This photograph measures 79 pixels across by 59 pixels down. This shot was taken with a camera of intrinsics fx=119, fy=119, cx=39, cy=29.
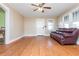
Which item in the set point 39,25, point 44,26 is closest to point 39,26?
point 39,25

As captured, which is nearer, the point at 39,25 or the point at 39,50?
the point at 39,50

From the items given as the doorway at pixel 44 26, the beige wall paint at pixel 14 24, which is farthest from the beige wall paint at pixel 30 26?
the beige wall paint at pixel 14 24

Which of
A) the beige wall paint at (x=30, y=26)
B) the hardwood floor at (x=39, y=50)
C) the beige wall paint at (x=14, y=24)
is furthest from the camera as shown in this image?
the beige wall paint at (x=30, y=26)

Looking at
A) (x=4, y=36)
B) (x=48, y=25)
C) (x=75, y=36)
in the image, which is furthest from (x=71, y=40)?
(x=48, y=25)

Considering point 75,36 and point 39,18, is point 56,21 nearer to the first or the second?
point 39,18

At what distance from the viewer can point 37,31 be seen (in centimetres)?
1282

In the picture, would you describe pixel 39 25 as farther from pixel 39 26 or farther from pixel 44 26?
pixel 44 26

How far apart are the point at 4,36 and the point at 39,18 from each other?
6.74m

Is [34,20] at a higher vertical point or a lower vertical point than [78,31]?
higher

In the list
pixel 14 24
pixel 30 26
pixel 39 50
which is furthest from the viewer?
pixel 30 26

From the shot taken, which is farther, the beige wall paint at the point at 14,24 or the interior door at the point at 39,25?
the interior door at the point at 39,25

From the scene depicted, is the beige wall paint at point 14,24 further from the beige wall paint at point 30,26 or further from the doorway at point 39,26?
the doorway at point 39,26

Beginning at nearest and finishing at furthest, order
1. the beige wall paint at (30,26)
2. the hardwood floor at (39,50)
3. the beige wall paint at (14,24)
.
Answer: the hardwood floor at (39,50) → the beige wall paint at (14,24) → the beige wall paint at (30,26)

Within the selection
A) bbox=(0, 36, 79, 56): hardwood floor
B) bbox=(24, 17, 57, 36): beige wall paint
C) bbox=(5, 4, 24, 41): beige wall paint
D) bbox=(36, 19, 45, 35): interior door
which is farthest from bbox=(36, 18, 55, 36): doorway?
bbox=(0, 36, 79, 56): hardwood floor
